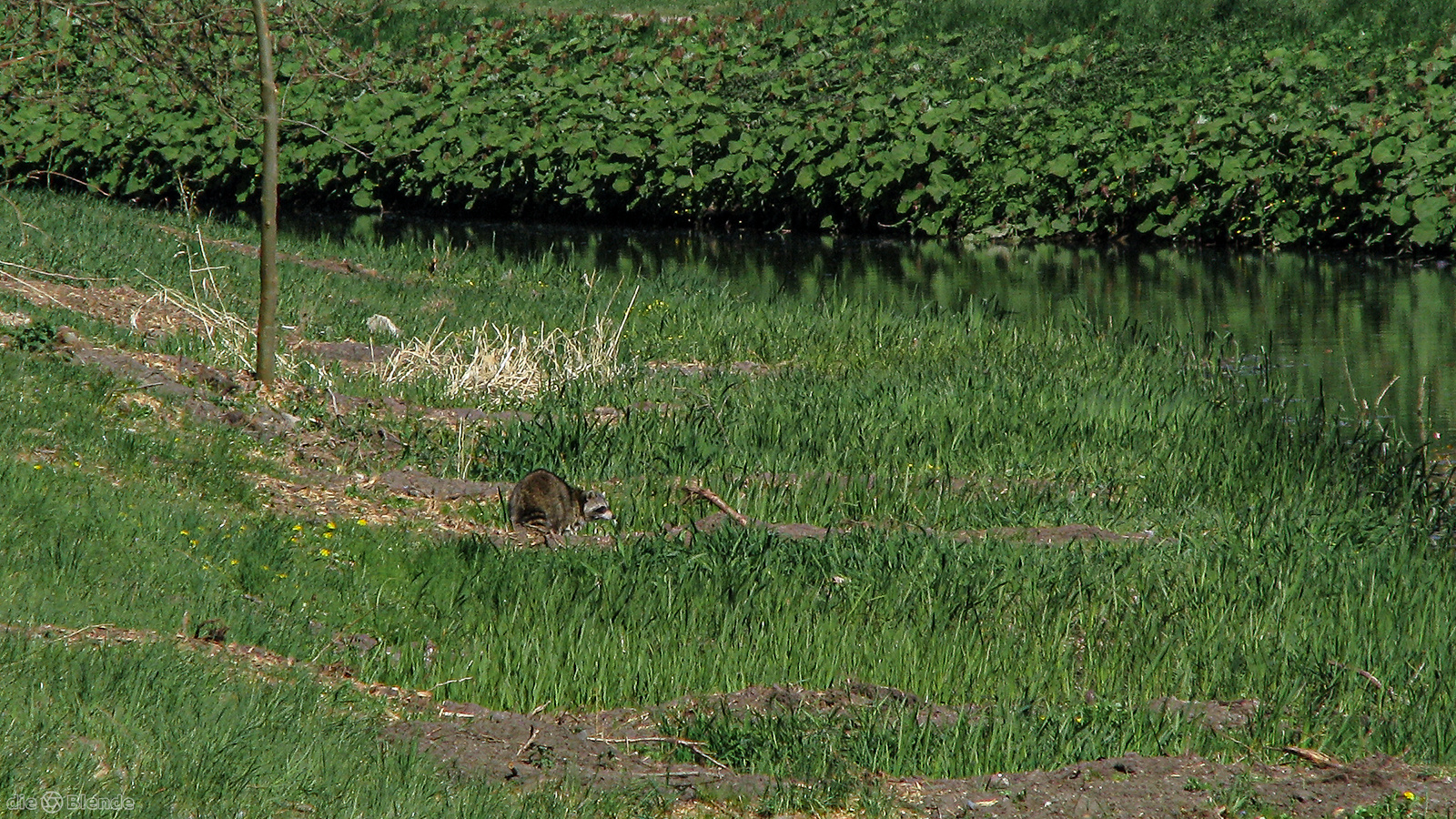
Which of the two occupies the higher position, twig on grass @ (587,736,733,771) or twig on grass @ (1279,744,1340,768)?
twig on grass @ (1279,744,1340,768)

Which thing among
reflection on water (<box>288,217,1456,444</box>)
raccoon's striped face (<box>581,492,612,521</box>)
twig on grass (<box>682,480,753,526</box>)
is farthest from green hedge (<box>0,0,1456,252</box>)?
raccoon's striped face (<box>581,492,612,521</box>)

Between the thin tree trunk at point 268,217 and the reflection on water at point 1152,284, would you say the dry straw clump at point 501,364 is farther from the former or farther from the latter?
the reflection on water at point 1152,284

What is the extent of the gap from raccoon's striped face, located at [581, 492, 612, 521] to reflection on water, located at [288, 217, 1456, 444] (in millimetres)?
5541

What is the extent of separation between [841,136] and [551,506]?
16.6 meters

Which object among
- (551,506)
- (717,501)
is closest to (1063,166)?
(717,501)

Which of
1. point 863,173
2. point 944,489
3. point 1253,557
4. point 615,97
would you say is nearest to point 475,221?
point 615,97

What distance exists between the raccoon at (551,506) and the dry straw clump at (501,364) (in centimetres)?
289

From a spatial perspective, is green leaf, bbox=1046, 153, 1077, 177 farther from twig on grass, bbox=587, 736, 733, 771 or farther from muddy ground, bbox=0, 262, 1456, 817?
twig on grass, bbox=587, 736, 733, 771

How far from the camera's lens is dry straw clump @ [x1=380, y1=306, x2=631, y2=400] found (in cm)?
1162

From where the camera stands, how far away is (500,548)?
27.1 feet

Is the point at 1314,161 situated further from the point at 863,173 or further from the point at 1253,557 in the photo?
the point at 1253,557

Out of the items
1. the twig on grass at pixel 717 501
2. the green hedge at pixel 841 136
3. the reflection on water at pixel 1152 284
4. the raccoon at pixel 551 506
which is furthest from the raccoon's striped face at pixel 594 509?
the green hedge at pixel 841 136

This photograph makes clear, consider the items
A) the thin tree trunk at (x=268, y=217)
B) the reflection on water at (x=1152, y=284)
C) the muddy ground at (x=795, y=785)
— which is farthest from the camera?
the reflection on water at (x=1152, y=284)

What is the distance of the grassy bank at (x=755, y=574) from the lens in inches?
213
